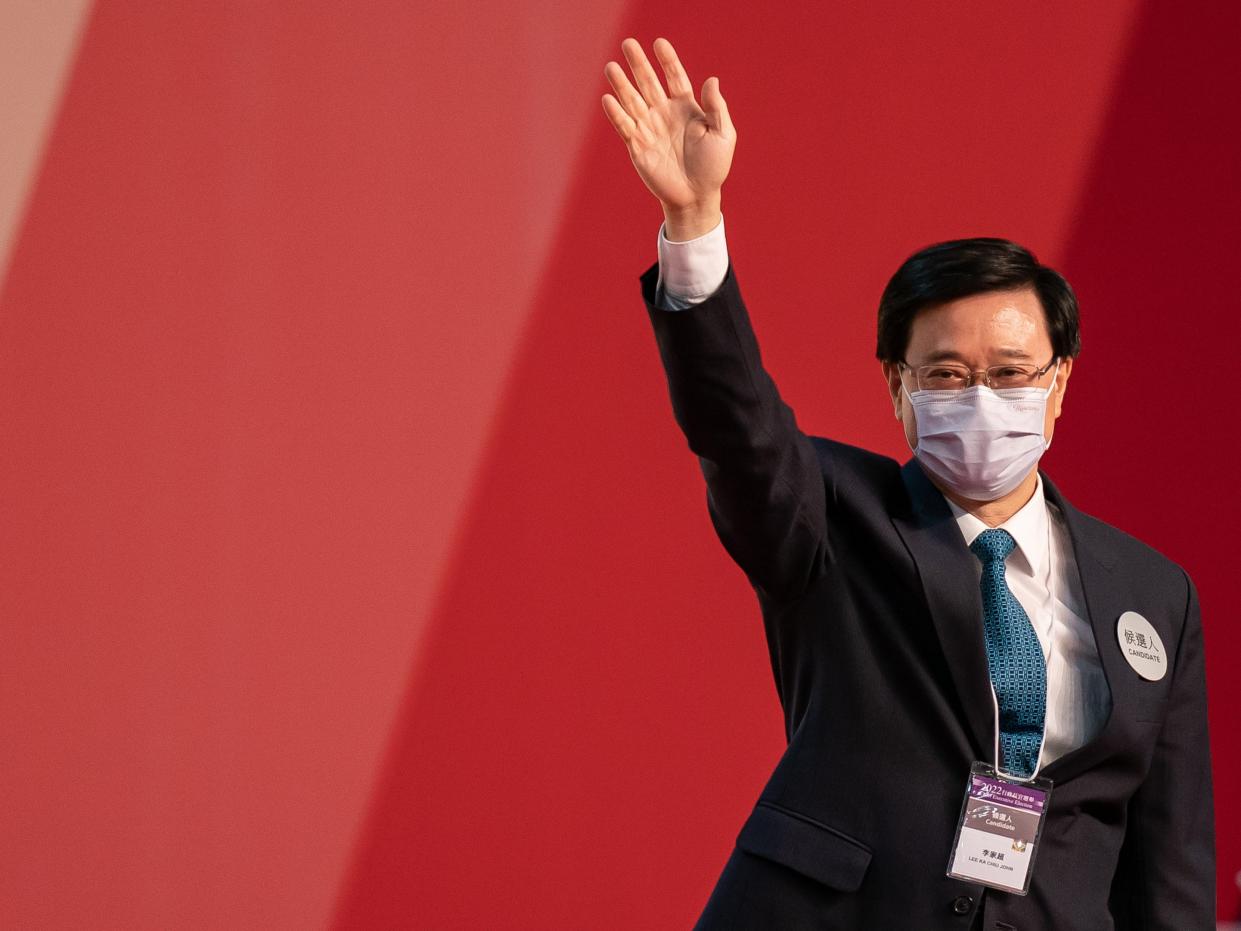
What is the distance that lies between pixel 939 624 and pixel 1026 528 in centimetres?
21

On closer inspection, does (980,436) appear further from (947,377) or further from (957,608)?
(957,608)

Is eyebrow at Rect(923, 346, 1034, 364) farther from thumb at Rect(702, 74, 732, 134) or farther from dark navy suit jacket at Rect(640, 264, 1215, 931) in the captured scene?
thumb at Rect(702, 74, 732, 134)

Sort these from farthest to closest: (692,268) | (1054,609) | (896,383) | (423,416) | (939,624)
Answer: (423,416), (896,383), (1054,609), (939,624), (692,268)

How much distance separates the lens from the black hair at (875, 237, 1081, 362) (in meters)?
1.53

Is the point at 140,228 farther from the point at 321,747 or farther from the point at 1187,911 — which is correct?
the point at 1187,911

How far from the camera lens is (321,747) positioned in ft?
8.65

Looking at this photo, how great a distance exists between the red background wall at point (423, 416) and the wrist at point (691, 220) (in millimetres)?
1458

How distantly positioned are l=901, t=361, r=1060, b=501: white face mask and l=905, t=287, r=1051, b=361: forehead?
0.14 ft

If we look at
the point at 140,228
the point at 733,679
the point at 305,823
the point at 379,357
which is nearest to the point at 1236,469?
the point at 733,679

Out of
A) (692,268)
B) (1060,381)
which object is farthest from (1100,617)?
(692,268)

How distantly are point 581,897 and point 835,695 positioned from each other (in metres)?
1.48

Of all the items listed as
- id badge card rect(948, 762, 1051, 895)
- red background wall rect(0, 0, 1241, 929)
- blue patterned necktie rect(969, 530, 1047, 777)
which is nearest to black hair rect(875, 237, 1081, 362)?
blue patterned necktie rect(969, 530, 1047, 777)

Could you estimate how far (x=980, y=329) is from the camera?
5.00ft

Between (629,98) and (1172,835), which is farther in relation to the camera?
(1172,835)
